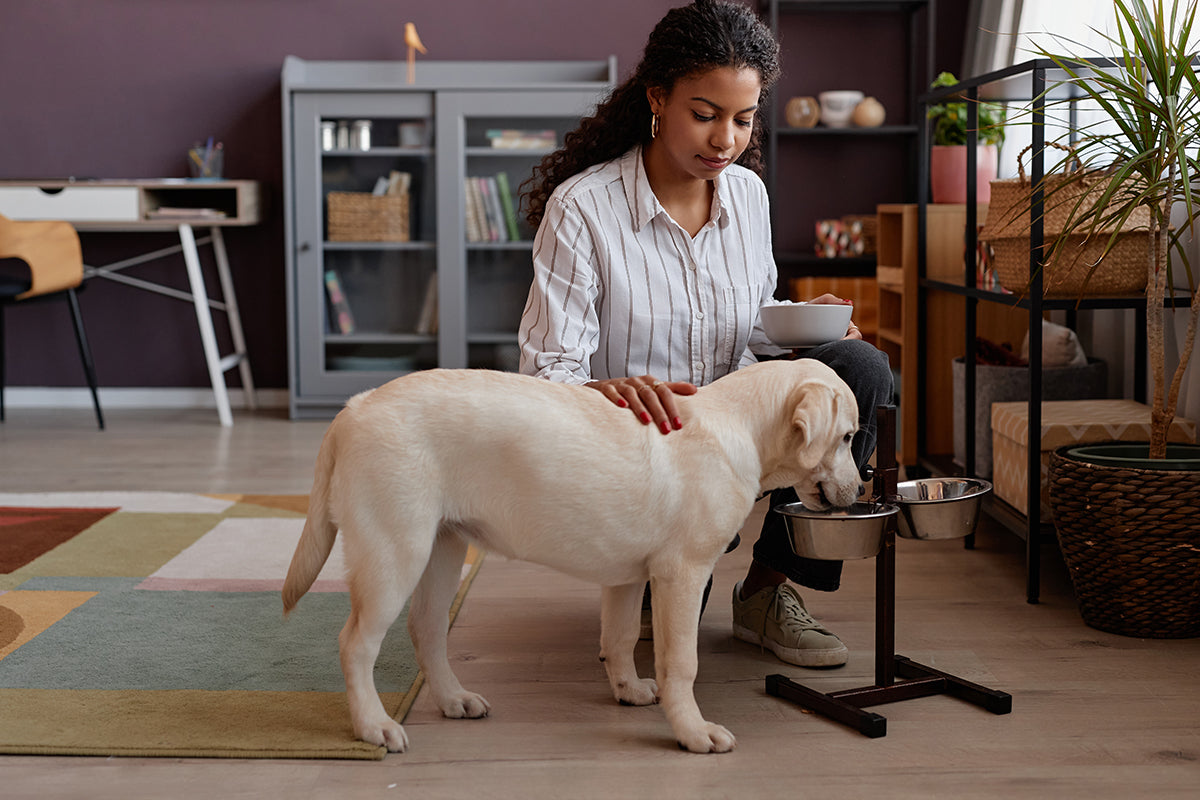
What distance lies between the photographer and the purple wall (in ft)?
16.1

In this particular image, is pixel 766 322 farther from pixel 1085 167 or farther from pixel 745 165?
pixel 1085 167

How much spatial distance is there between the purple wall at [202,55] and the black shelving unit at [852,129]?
0.14 m

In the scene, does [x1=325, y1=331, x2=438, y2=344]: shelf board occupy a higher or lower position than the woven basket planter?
higher

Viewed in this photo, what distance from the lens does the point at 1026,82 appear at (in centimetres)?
266

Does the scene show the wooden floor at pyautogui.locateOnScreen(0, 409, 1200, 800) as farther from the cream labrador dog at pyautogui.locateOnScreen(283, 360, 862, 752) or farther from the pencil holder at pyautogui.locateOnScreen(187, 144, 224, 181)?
the pencil holder at pyautogui.locateOnScreen(187, 144, 224, 181)

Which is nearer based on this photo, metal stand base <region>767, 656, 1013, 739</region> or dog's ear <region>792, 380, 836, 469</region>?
dog's ear <region>792, 380, 836, 469</region>

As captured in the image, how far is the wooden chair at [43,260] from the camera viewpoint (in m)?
4.19

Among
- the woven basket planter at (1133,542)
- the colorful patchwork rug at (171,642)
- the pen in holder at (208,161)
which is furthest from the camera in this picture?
the pen in holder at (208,161)

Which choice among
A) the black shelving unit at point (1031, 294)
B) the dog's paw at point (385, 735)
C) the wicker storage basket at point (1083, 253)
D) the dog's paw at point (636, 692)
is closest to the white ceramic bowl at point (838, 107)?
the black shelving unit at point (1031, 294)

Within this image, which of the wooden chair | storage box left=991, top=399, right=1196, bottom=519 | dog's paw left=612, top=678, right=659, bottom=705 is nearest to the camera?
dog's paw left=612, top=678, right=659, bottom=705

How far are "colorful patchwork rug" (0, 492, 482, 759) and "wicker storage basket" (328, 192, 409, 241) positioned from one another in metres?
1.91

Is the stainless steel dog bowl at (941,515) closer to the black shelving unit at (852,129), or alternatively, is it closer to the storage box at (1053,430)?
the storage box at (1053,430)

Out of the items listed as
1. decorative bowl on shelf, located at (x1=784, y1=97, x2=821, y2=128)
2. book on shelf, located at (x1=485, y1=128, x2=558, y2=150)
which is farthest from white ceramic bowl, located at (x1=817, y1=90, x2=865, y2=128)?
book on shelf, located at (x1=485, y1=128, x2=558, y2=150)

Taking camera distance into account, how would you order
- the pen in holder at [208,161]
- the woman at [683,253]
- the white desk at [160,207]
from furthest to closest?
the pen in holder at [208,161] < the white desk at [160,207] < the woman at [683,253]
